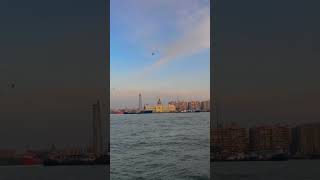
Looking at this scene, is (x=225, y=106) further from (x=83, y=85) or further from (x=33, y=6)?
(x=33, y=6)

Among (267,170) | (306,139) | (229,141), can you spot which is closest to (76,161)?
(229,141)

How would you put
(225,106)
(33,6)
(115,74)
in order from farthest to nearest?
1. (115,74)
2. (225,106)
3. (33,6)

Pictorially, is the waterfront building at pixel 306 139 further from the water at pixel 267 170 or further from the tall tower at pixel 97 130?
the tall tower at pixel 97 130

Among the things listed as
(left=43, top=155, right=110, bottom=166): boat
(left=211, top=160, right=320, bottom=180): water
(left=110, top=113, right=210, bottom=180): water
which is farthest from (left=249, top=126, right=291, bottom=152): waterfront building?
Result: (left=110, top=113, right=210, bottom=180): water

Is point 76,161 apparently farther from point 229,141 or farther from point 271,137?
point 271,137

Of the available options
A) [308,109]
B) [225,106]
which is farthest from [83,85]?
[308,109]

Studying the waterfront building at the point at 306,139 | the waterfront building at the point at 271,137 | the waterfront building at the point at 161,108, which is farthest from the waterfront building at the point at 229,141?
the waterfront building at the point at 161,108

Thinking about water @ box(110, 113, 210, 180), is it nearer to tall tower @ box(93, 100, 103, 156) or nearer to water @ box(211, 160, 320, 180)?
water @ box(211, 160, 320, 180)
